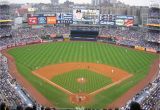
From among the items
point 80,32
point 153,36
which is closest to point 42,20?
point 80,32

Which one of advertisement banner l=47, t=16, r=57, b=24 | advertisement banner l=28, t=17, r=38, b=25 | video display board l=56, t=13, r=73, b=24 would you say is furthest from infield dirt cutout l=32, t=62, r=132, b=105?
advertisement banner l=28, t=17, r=38, b=25

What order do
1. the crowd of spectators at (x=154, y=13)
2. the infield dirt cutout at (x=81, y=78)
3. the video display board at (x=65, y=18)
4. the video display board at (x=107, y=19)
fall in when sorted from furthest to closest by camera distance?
the video display board at (x=65, y=18) < the video display board at (x=107, y=19) < the crowd of spectators at (x=154, y=13) < the infield dirt cutout at (x=81, y=78)

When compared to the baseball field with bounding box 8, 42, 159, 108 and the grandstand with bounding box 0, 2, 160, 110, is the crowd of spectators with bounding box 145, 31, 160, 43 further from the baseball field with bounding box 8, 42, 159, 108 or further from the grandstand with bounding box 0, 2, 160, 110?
the baseball field with bounding box 8, 42, 159, 108

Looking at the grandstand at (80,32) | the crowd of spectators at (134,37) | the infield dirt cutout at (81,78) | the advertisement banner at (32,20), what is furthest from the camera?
the advertisement banner at (32,20)

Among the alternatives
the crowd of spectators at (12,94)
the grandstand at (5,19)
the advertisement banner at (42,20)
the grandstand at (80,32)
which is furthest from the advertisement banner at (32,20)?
the crowd of spectators at (12,94)

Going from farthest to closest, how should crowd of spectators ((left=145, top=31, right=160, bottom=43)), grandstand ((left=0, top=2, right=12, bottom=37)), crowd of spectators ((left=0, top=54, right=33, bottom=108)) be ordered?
grandstand ((left=0, top=2, right=12, bottom=37))
crowd of spectators ((left=145, top=31, right=160, bottom=43))
crowd of spectators ((left=0, top=54, right=33, bottom=108))

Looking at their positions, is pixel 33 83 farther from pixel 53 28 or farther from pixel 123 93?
pixel 53 28

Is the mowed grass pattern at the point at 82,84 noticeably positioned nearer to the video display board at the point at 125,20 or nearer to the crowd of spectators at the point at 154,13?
the crowd of spectators at the point at 154,13

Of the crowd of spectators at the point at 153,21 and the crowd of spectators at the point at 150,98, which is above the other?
the crowd of spectators at the point at 153,21

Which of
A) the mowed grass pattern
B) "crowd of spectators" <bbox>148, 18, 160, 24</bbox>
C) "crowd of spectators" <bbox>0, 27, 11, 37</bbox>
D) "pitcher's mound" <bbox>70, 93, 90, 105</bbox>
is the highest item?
"crowd of spectators" <bbox>148, 18, 160, 24</bbox>
